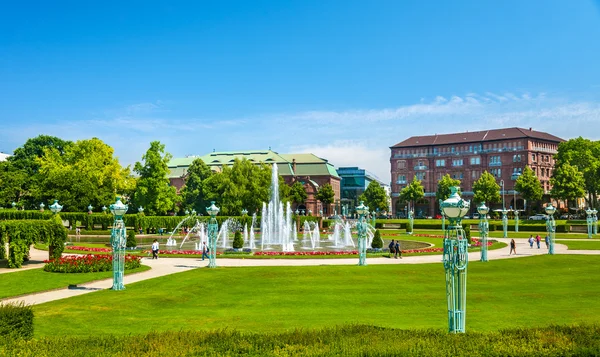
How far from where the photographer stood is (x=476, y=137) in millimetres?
137250

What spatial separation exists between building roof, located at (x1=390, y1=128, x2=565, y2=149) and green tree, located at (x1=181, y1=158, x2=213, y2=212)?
62.0 meters

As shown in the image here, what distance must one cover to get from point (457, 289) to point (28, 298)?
18.1 m

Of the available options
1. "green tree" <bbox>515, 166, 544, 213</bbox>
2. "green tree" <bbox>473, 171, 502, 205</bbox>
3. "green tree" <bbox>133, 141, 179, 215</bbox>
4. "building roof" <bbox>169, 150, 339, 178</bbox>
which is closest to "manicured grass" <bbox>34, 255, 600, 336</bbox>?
"green tree" <bbox>133, 141, 179, 215</bbox>

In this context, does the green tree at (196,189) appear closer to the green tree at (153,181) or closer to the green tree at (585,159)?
the green tree at (153,181)

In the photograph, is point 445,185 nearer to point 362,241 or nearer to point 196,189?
point 196,189

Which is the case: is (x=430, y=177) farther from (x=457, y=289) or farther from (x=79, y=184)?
(x=457, y=289)

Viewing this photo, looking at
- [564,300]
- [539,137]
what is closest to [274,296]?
[564,300]

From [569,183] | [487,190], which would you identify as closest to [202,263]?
[569,183]

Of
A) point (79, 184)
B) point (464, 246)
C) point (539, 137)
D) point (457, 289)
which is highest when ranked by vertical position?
point (539, 137)

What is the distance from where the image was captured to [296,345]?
34.5ft

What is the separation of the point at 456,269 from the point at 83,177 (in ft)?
264

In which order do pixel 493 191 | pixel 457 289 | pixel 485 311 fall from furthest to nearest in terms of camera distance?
1. pixel 493 191
2. pixel 485 311
3. pixel 457 289

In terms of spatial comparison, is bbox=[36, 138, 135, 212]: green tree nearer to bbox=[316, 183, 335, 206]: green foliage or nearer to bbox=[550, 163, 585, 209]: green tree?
bbox=[316, 183, 335, 206]: green foliage

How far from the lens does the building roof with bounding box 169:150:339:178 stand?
155 meters
